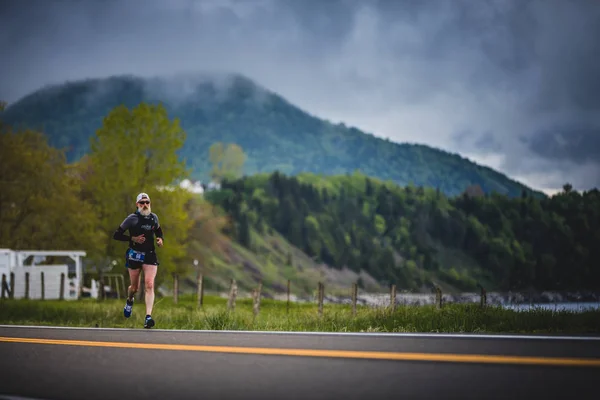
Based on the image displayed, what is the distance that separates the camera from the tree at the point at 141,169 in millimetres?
45062

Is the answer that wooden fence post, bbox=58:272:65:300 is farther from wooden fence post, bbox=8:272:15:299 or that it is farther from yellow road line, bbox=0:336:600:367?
yellow road line, bbox=0:336:600:367

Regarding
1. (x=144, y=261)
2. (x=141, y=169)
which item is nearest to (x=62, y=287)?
(x=141, y=169)

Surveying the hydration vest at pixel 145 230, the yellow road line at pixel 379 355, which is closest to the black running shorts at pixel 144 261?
the hydration vest at pixel 145 230

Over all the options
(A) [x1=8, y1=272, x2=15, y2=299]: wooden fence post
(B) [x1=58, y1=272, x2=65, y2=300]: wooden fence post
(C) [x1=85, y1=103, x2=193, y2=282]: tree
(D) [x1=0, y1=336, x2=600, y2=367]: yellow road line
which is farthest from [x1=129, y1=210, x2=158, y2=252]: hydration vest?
(C) [x1=85, y1=103, x2=193, y2=282]: tree

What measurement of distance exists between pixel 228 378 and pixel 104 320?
15.9 metres

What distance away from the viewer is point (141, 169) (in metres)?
45.2

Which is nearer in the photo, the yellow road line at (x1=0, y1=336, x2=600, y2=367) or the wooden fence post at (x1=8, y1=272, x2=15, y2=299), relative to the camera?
the yellow road line at (x1=0, y1=336, x2=600, y2=367)

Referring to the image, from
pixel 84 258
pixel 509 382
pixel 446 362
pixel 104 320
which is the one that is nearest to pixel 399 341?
pixel 446 362

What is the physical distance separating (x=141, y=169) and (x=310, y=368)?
39564 millimetres

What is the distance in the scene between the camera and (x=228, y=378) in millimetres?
6500

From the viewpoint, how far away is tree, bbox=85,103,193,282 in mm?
45062

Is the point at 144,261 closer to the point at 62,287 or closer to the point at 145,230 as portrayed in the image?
the point at 145,230

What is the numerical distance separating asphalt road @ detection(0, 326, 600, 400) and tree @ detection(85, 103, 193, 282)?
3567 centimetres

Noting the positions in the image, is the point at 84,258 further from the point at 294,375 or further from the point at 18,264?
the point at 294,375
